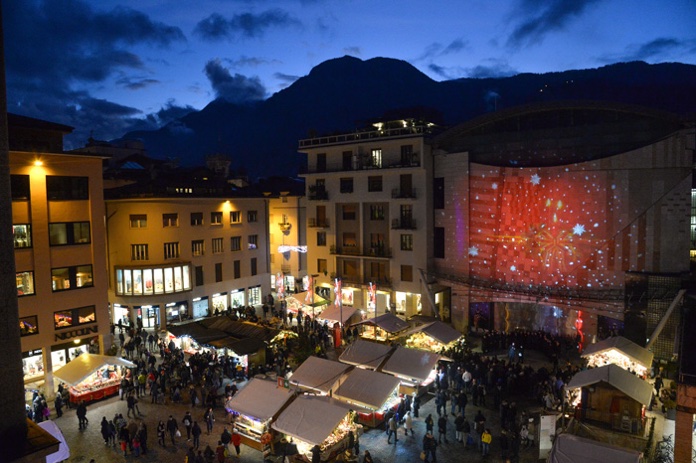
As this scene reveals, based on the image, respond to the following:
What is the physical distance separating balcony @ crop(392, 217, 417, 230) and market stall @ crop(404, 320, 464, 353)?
465 inches

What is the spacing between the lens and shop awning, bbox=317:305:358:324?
108ft

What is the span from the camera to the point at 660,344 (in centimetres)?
2759

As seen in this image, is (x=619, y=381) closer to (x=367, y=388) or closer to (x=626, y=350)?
(x=626, y=350)

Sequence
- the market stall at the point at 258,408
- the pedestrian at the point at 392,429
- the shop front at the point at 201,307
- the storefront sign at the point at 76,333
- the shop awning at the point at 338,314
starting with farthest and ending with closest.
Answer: the shop front at the point at 201,307, the shop awning at the point at 338,314, the storefront sign at the point at 76,333, the pedestrian at the point at 392,429, the market stall at the point at 258,408

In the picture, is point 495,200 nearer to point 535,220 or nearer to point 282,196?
point 535,220

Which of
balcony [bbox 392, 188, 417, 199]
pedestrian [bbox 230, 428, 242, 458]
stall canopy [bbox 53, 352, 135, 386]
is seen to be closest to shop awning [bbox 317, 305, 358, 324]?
balcony [bbox 392, 188, 417, 199]

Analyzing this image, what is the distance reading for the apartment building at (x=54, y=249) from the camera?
86.3 feet

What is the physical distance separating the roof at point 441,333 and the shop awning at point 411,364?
3792 millimetres

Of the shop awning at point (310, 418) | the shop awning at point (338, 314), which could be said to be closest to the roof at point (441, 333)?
the shop awning at point (338, 314)

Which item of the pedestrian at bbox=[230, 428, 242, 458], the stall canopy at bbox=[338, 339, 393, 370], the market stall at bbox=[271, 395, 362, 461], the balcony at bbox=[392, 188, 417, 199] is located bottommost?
the pedestrian at bbox=[230, 428, 242, 458]

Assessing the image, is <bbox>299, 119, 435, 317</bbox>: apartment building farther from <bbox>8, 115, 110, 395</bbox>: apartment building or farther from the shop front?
<bbox>8, 115, 110, 395</bbox>: apartment building

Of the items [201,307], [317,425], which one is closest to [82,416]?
[317,425]

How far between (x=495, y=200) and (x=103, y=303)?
27635 millimetres

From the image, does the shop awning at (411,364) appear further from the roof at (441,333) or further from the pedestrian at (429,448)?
the pedestrian at (429,448)
